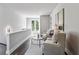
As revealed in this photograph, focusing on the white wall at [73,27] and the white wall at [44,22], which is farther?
the white wall at [44,22]

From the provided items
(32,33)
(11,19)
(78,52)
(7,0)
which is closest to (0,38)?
(11,19)

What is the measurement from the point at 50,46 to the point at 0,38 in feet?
12.4

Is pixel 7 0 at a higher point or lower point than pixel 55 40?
higher

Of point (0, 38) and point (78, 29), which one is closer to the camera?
point (78, 29)

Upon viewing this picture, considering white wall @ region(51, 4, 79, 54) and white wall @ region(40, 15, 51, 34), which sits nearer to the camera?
white wall @ region(51, 4, 79, 54)

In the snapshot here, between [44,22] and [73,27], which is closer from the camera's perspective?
[73,27]

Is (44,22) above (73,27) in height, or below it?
above

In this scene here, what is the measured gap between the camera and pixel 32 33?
907 centimetres

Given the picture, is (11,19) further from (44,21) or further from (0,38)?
(44,21)
